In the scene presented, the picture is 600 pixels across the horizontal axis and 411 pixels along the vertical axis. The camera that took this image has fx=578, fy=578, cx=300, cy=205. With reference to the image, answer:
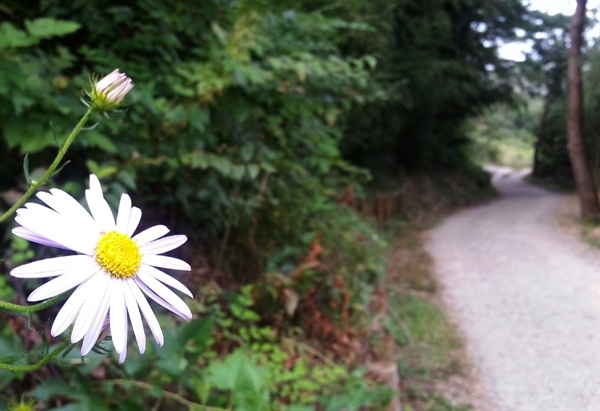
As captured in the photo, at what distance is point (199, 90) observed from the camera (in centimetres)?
234

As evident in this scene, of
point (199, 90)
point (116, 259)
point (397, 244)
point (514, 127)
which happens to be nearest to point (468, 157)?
point (397, 244)

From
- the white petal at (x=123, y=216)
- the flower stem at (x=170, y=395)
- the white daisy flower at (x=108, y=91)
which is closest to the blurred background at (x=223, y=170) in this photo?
the flower stem at (x=170, y=395)

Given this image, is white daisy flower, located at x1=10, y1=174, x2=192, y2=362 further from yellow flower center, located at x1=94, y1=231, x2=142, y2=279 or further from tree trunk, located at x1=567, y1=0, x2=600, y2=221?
tree trunk, located at x1=567, y1=0, x2=600, y2=221

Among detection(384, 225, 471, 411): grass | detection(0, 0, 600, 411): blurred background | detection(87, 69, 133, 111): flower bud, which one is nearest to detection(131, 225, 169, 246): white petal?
detection(87, 69, 133, 111): flower bud

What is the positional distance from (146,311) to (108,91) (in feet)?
1.01

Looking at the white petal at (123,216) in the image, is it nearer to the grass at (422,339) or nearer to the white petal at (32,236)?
the white petal at (32,236)

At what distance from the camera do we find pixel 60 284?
493mm

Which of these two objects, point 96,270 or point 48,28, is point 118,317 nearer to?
point 96,270

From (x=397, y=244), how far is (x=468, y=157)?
1000 centimetres

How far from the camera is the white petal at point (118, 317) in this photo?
48 centimetres

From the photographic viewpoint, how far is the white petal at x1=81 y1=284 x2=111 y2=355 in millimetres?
481

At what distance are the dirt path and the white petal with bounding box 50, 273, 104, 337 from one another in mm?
922

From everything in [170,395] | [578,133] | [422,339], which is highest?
[578,133]

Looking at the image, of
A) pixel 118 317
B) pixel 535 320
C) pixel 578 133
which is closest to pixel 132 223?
pixel 118 317
